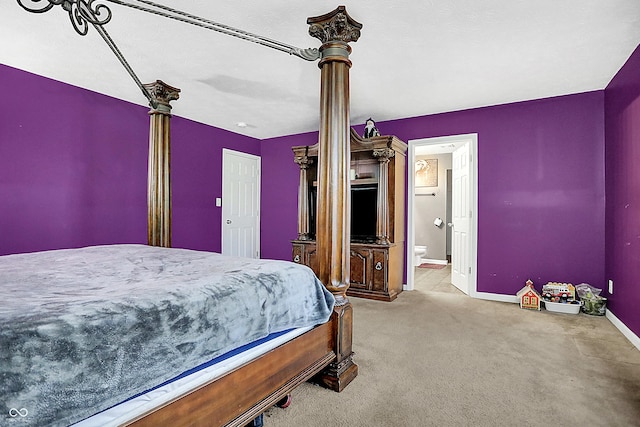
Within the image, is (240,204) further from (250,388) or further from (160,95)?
(250,388)

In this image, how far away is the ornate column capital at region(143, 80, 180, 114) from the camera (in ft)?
10.2

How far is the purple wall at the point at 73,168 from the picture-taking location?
3.31 metres

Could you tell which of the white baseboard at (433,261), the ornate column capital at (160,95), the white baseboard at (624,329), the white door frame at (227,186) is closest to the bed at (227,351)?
the ornate column capital at (160,95)

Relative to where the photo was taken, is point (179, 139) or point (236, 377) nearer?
point (236, 377)

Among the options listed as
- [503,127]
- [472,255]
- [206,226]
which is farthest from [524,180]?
[206,226]

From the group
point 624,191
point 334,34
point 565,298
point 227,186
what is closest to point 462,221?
point 565,298

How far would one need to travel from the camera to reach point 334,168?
2.09m

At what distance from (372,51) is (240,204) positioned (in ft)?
12.1

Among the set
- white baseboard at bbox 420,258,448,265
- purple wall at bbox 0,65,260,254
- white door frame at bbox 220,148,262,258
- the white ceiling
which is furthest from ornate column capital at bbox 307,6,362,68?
white baseboard at bbox 420,258,448,265

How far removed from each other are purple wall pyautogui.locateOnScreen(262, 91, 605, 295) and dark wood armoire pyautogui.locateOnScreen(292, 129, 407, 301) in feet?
2.91

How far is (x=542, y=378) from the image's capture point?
2.18 meters

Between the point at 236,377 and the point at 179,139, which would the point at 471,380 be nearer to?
the point at 236,377

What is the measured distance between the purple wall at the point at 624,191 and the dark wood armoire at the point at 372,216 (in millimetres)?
2142

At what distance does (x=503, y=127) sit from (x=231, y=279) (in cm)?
398
